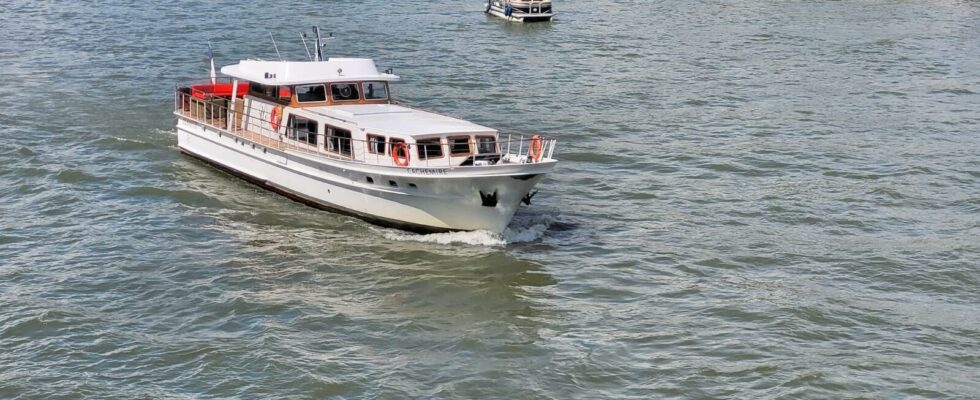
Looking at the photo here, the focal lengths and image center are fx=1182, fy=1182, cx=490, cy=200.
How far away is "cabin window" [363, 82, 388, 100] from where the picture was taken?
32719mm

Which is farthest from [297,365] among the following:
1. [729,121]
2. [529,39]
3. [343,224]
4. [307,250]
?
[529,39]

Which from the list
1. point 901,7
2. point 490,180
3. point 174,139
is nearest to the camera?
point 490,180

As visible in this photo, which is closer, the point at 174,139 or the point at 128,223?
the point at 128,223

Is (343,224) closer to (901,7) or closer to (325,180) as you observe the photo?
(325,180)

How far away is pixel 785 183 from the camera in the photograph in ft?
110

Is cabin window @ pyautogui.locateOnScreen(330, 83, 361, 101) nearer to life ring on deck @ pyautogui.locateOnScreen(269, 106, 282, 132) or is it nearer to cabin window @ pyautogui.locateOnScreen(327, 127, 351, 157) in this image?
life ring on deck @ pyautogui.locateOnScreen(269, 106, 282, 132)

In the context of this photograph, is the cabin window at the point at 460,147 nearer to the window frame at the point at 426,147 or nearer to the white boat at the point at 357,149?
the white boat at the point at 357,149

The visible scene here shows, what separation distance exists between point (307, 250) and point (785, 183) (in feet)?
46.5

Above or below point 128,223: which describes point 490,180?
above

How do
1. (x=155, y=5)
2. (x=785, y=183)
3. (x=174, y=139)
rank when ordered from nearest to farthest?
(x=785, y=183) → (x=174, y=139) → (x=155, y=5)

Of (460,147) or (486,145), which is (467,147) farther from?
(486,145)

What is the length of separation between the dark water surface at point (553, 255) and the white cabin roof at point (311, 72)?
316cm

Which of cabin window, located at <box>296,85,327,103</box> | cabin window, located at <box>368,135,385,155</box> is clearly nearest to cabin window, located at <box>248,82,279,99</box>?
cabin window, located at <box>296,85,327,103</box>

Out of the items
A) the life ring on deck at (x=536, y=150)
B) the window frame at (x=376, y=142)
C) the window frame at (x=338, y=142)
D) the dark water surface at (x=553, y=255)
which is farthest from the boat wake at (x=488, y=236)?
the window frame at (x=338, y=142)
